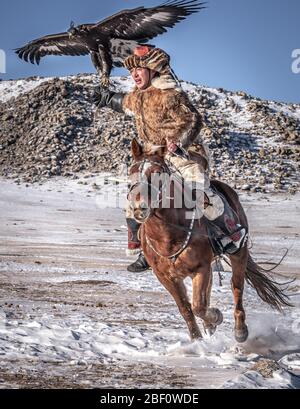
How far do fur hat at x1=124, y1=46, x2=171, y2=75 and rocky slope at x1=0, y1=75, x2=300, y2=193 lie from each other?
91.3ft

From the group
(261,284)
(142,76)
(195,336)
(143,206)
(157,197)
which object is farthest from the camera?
A: (261,284)

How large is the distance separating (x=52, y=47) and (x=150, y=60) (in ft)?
6.43

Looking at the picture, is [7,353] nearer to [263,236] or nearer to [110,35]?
[110,35]

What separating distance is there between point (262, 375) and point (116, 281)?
8129 mm

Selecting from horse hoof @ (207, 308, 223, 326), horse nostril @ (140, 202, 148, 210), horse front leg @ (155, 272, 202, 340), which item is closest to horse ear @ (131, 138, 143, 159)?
horse nostril @ (140, 202, 148, 210)

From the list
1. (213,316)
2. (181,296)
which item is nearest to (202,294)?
(181,296)

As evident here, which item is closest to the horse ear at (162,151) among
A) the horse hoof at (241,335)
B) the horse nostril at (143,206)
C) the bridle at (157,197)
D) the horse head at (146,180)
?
the horse head at (146,180)

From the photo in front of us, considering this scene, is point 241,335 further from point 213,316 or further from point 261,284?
point 261,284

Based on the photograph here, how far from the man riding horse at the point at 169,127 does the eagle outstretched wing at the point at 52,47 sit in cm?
123

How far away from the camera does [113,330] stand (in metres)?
8.80

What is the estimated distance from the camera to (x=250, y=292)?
A: 12.9 meters

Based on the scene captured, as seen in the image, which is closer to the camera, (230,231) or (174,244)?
(174,244)

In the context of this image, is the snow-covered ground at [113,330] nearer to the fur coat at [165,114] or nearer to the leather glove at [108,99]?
the fur coat at [165,114]

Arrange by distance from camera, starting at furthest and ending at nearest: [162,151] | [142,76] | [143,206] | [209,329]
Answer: [142,76], [209,329], [162,151], [143,206]
